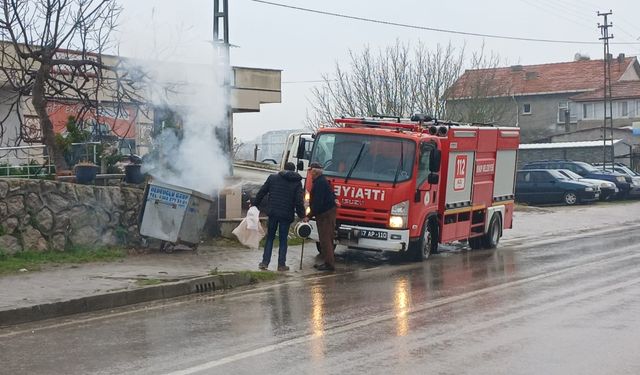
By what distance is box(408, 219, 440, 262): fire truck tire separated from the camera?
17.7 m

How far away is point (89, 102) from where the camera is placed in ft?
60.4

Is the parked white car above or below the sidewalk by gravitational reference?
above

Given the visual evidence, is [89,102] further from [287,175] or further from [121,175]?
[287,175]

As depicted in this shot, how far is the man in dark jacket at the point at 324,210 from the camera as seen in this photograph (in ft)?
53.0

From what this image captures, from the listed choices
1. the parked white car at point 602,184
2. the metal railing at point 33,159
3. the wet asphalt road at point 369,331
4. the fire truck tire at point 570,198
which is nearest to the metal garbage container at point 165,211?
the metal railing at point 33,159

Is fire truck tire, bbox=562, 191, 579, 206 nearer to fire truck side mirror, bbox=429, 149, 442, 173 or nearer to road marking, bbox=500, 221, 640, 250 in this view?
road marking, bbox=500, 221, 640, 250

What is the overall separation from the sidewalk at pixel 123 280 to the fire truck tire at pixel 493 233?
12.8 ft

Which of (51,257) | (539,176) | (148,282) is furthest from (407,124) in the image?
(539,176)

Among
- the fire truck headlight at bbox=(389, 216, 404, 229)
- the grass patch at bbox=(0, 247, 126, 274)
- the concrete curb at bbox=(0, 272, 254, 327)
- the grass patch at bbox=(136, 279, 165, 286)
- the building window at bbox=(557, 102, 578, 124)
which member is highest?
the building window at bbox=(557, 102, 578, 124)

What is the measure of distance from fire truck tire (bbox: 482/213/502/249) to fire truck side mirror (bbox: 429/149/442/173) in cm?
406

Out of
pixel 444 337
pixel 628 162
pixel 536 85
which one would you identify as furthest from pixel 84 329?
pixel 536 85

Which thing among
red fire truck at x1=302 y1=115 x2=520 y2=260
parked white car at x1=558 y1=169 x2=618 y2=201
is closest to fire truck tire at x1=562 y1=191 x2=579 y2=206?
parked white car at x1=558 y1=169 x2=618 y2=201

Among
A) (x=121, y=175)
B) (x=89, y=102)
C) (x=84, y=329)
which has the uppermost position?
(x=89, y=102)

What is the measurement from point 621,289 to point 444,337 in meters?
4.61
